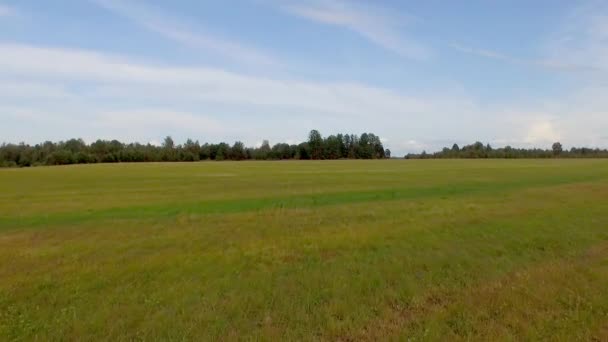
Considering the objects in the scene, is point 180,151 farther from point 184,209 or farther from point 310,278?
point 310,278

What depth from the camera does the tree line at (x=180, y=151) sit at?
131 m

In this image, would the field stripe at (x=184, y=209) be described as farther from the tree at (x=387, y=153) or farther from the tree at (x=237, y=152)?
the tree at (x=387, y=153)

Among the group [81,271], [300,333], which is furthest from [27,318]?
[300,333]

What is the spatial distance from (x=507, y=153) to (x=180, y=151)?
14387 centimetres

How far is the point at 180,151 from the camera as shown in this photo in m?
147

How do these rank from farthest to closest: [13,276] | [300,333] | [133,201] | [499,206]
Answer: [133,201]
[499,206]
[13,276]
[300,333]

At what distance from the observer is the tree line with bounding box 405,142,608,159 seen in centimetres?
17175

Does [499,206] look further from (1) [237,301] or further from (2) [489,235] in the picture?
(1) [237,301]

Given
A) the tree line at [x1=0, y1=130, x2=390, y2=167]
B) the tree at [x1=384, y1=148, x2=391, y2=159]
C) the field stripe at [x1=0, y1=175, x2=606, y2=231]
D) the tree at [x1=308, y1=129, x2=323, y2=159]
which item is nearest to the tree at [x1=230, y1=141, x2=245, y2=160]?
the tree line at [x1=0, y1=130, x2=390, y2=167]

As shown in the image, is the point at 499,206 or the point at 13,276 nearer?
the point at 13,276

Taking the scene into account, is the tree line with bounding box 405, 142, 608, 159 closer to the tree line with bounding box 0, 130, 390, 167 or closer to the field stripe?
the tree line with bounding box 0, 130, 390, 167

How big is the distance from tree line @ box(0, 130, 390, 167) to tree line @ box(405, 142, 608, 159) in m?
27.5

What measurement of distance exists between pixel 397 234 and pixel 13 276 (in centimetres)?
1030

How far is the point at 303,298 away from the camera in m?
6.95
